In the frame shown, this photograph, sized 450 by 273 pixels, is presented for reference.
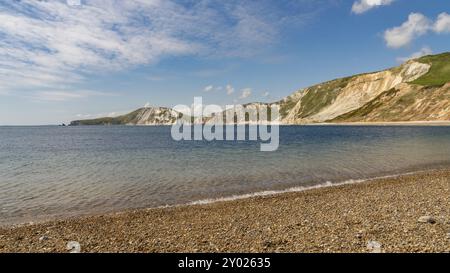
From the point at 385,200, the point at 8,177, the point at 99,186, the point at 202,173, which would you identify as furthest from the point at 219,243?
the point at 8,177

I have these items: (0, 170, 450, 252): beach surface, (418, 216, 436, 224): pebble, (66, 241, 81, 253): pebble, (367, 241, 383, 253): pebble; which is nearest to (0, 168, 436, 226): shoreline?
(0, 170, 450, 252): beach surface

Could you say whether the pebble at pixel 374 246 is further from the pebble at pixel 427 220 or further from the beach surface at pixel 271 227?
the pebble at pixel 427 220

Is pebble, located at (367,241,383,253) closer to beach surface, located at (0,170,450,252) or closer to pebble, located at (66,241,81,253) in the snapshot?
beach surface, located at (0,170,450,252)

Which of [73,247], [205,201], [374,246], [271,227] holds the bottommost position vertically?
[205,201]

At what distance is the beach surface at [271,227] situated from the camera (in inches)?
472

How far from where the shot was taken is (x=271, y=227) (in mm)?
14766

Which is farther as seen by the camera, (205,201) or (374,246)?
(205,201)

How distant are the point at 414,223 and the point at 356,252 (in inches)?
181

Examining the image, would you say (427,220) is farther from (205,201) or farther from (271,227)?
(205,201)

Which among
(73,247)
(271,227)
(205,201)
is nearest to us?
(73,247)

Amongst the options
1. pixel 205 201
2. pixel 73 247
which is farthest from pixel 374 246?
pixel 205 201

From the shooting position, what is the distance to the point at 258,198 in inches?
907
